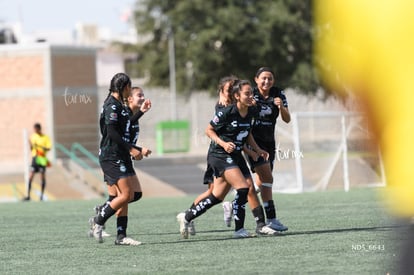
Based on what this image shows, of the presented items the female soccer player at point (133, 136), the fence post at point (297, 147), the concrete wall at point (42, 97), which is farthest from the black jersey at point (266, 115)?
the concrete wall at point (42, 97)

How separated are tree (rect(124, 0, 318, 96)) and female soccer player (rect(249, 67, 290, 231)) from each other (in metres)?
38.2

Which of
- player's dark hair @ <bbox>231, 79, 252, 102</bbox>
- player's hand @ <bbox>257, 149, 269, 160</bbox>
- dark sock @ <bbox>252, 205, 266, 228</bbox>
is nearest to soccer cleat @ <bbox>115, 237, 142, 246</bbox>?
dark sock @ <bbox>252, 205, 266, 228</bbox>

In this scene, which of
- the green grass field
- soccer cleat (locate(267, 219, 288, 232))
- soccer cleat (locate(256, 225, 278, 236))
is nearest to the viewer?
the green grass field

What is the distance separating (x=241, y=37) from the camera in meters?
52.3

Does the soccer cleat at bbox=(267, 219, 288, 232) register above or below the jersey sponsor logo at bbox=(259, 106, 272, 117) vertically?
below

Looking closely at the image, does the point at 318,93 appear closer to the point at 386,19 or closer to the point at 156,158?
the point at 156,158

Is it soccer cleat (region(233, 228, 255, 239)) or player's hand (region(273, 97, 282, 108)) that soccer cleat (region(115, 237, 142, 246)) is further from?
player's hand (region(273, 97, 282, 108))

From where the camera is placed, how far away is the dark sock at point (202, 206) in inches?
424

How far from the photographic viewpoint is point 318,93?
5000 cm

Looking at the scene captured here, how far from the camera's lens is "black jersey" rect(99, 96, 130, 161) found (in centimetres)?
1047

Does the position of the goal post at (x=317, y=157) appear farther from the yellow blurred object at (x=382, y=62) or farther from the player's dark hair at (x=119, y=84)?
the yellow blurred object at (x=382, y=62)

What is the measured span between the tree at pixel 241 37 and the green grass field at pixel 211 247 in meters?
35.9

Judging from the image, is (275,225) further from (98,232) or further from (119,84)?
(119,84)

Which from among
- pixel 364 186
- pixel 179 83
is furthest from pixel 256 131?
pixel 179 83
